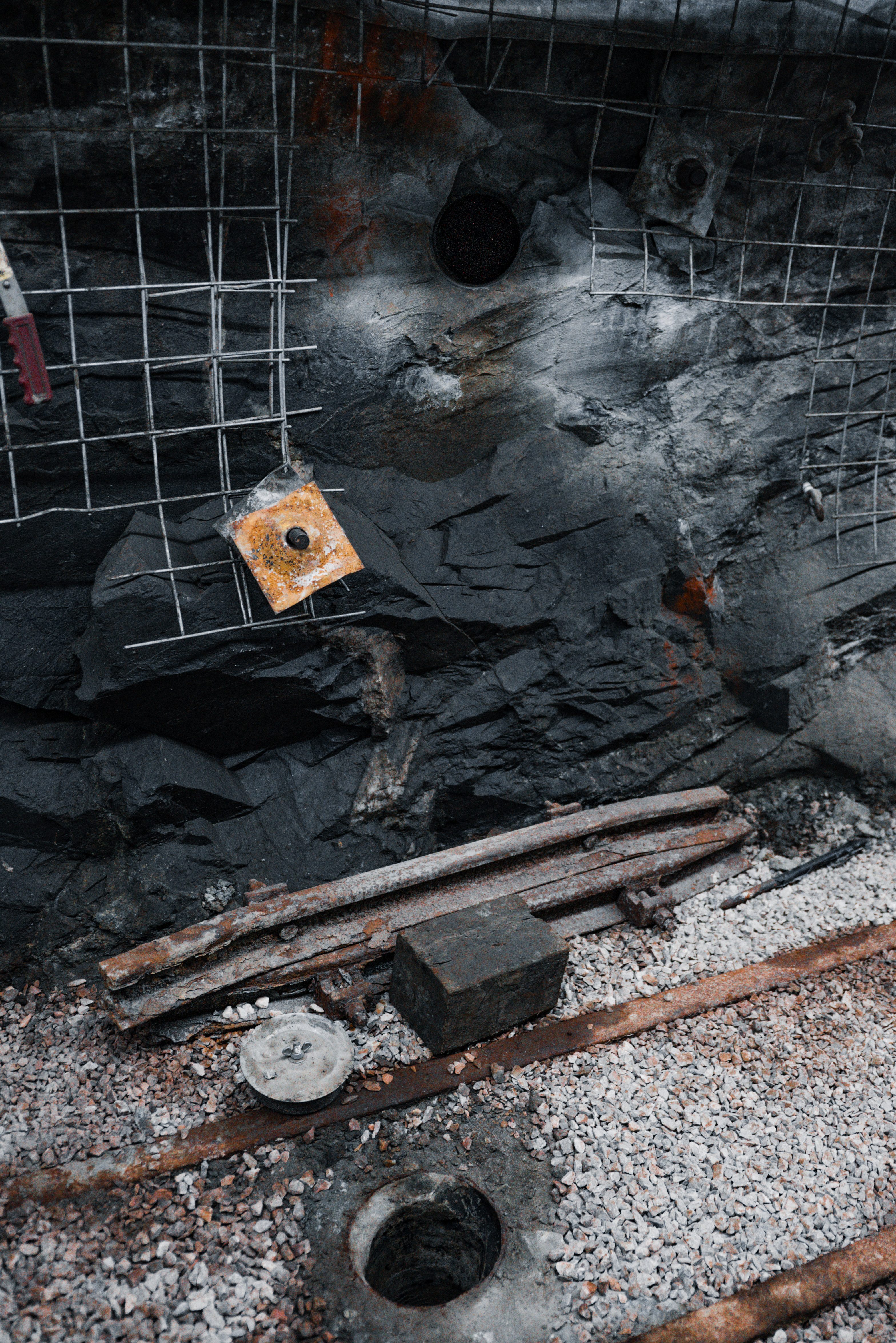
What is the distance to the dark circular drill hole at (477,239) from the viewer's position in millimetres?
5727

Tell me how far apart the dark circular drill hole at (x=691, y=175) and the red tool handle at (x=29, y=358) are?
13.1ft

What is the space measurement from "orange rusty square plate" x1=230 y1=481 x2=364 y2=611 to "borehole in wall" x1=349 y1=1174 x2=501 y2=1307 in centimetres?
303

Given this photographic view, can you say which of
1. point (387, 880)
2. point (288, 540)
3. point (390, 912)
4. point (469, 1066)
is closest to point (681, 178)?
point (288, 540)

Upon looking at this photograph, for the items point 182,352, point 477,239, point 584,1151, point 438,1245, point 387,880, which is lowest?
point 438,1245

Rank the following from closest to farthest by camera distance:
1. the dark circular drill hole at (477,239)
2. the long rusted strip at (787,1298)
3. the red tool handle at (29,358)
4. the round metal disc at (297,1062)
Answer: the long rusted strip at (787,1298), the red tool handle at (29,358), the round metal disc at (297,1062), the dark circular drill hole at (477,239)

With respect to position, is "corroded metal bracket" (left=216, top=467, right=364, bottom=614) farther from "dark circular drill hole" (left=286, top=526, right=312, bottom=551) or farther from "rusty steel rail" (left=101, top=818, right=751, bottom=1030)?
"rusty steel rail" (left=101, top=818, right=751, bottom=1030)

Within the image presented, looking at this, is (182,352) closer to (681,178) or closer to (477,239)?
(477,239)

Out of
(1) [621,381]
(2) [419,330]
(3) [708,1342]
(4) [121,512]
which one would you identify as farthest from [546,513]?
(3) [708,1342]

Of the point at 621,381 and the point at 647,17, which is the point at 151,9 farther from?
the point at 621,381

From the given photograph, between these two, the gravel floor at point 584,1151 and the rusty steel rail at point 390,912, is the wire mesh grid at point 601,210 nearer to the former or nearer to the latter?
the rusty steel rail at point 390,912

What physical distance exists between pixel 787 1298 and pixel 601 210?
603cm

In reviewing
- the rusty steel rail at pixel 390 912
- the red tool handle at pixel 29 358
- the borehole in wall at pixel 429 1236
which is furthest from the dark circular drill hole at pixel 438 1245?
the red tool handle at pixel 29 358

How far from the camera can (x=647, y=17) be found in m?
5.27

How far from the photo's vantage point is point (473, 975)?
4.79m
